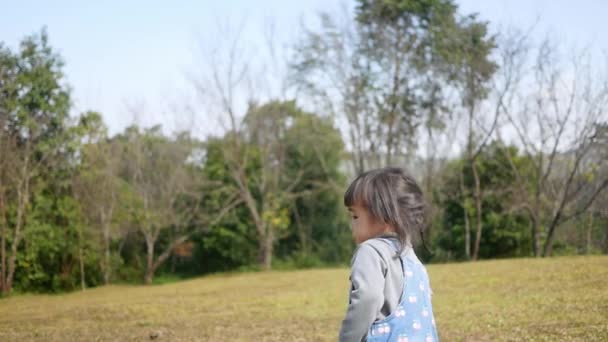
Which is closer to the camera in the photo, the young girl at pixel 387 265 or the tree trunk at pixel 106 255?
the young girl at pixel 387 265

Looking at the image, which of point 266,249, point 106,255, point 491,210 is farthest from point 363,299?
point 266,249

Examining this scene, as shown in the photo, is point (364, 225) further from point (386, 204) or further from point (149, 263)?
point (149, 263)

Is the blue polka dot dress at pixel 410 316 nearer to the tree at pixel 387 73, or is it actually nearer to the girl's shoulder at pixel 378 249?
the girl's shoulder at pixel 378 249

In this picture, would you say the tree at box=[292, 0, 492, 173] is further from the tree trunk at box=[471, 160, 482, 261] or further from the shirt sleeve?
the shirt sleeve

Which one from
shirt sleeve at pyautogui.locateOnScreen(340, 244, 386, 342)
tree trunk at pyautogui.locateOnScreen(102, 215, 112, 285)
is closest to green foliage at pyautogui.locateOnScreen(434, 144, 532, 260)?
tree trunk at pyautogui.locateOnScreen(102, 215, 112, 285)

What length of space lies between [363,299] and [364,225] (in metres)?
0.39

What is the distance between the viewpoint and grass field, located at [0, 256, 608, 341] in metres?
7.56

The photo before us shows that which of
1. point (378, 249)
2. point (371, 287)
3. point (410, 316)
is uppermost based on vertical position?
point (378, 249)

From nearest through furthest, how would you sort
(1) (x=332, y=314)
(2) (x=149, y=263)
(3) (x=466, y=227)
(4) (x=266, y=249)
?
(1) (x=332, y=314) → (3) (x=466, y=227) → (2) (x=149, y=263) → (4) (x=266, y=249)

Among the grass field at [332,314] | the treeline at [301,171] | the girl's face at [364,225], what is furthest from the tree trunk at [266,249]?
the girl's face at [364,225]

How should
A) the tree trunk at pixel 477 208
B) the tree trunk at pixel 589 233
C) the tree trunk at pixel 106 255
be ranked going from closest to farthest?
the tree trunk at pixel 589 233, the tree trunk at pixel 106 255, the tree trunk at pixel 477 208

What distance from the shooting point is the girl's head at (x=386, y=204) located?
2670 millimetres

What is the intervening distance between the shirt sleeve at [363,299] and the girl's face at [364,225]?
0.73 feet

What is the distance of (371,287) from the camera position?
246cm
